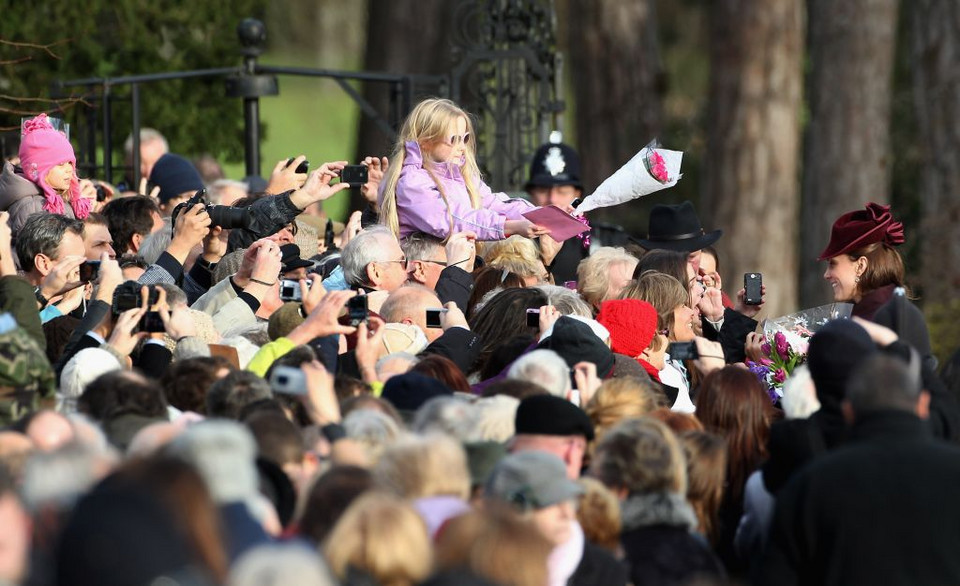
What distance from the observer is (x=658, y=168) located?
8734mm

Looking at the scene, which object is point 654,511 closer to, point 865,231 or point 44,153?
point 865,231

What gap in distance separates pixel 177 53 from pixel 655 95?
633 cm

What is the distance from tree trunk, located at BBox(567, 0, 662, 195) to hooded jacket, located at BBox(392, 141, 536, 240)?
33.3 feet

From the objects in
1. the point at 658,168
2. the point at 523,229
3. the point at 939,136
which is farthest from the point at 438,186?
the point at 939,136

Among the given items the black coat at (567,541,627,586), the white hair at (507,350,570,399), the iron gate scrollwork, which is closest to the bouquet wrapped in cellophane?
the white hair at (507,350,570,399)

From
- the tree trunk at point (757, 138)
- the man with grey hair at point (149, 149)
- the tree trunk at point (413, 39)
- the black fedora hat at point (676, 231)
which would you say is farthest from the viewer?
the tree trunk at point (413, 39)

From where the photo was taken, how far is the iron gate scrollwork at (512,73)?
13.2 meters

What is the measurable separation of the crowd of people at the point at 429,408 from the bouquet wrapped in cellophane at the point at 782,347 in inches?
3.2

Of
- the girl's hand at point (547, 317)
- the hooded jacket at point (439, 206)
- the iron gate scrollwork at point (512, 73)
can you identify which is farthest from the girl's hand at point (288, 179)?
the iron gate scrollwork at point (512, 73)

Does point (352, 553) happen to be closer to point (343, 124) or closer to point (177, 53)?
point (177, 53)

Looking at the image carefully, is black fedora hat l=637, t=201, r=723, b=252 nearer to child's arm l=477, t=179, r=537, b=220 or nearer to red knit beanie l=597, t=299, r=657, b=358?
child's arm l=477, t=179, r=537, b=220

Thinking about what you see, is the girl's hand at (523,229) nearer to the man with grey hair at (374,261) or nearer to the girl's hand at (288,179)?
the man with grey hair at (374,261)

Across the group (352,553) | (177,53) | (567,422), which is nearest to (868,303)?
(567,422)

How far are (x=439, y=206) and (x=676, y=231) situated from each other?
1.88 metres
